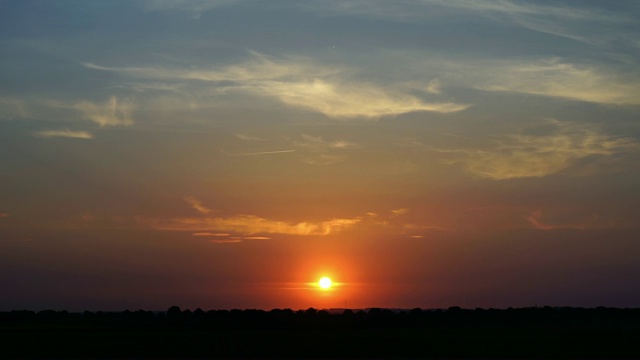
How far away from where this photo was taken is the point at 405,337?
89312mm

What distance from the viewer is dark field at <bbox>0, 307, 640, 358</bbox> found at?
73688 millimetres

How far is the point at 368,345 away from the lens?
260 feet

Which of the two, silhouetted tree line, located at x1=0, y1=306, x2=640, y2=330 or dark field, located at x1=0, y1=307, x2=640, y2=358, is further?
silhouetted tree line, located at x1=0, y1=306, x2=640, y2=330

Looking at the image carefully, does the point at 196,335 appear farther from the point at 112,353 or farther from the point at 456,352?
the point at 456,352

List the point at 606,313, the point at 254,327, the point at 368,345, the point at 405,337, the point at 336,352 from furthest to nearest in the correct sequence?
the point at 606,313, the point at 254,327, the point at 405,337, the point at 368,345, the point at 336,352

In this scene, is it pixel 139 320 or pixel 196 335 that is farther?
pixel 139 320

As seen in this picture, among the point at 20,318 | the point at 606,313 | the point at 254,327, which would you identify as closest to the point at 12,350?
the point at 254,327

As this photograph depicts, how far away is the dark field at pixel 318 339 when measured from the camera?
242ft

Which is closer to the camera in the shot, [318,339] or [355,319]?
[318,339]

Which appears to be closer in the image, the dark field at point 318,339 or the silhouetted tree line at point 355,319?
the dark field at point 318,339

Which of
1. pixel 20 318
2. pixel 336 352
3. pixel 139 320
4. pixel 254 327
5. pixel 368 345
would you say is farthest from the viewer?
pixel 20 318

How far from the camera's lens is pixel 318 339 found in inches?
3300

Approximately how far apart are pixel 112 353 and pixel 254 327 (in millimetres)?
35854

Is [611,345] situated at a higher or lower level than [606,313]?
lower
